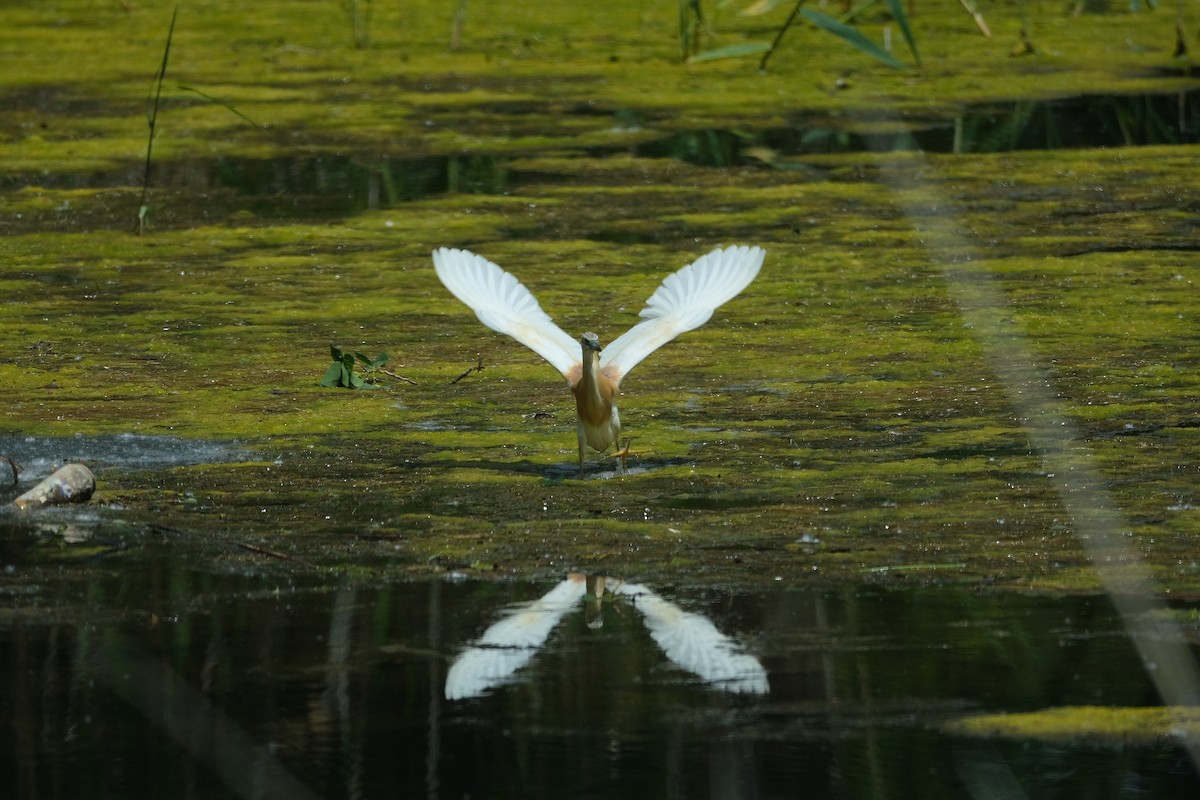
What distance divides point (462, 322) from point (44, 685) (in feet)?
8.60

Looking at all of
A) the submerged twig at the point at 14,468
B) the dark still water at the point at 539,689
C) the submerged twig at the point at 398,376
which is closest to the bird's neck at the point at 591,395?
the dark still water at the point at 539,689

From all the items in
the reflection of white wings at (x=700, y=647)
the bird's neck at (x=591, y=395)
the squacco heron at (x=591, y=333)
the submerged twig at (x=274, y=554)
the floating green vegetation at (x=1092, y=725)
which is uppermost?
the squacco heron at (x=591, y=333)

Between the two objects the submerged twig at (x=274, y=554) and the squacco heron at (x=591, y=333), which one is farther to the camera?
the squacco heron at (x=591, y=333)

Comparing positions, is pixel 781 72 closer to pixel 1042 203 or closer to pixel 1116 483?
pixel 1042 203

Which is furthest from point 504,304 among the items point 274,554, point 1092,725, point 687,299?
point 1092,725

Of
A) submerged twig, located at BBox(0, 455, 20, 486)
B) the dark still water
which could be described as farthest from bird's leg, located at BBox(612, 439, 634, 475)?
submerged twig, located at BBox(0, 455, 20, 486)

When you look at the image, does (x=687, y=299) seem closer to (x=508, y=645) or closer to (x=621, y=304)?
(x=621, y=304)

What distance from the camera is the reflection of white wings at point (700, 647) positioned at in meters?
2.86

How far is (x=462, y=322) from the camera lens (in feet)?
17.6

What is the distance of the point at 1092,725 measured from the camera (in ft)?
8.70

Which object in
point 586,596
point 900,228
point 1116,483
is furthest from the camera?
point 900,228

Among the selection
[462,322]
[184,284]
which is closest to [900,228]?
[462,322]

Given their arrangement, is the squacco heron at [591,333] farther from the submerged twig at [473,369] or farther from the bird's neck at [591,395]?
the submerged twig at [473,369]

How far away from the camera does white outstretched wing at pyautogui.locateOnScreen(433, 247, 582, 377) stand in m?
4.17
